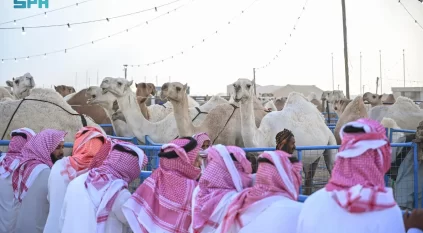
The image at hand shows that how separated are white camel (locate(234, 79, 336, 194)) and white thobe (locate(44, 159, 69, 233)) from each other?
356 cm

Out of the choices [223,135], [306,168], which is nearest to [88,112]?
[223,135]

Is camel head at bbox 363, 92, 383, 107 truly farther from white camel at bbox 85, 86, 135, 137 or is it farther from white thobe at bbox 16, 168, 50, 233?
white thobe at bbox 16, 168, 50, 233

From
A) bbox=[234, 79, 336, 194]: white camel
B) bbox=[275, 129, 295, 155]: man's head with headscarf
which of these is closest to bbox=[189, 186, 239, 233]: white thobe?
bbox=[275, 129, 295, 155]: man's head with headscarf

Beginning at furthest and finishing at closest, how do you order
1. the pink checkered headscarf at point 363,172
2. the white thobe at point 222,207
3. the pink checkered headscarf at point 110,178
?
the pink checkered headscarf at point 110,178 < the white thobe at point 222,207 < the pink checkered headscarf at point 363,172

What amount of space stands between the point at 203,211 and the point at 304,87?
144ft

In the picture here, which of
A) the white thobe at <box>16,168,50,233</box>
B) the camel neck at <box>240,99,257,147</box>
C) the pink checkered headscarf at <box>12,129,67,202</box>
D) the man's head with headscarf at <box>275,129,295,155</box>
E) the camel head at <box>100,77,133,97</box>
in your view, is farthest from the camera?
the camel head at <box>100,77,133,97</box>

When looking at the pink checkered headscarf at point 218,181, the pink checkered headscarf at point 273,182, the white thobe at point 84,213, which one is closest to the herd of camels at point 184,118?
the white thobe at point 84,213

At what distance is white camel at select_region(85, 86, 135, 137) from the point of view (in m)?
8.97

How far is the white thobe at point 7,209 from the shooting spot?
459 cm

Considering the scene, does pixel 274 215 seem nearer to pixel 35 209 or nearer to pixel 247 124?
pixel 35 209

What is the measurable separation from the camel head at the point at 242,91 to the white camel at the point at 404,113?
17.2ft

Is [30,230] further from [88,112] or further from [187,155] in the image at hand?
[88,112]

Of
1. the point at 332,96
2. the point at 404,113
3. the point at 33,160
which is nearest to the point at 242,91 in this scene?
the point at 33,160

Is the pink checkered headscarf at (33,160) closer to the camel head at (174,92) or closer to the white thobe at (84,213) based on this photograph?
the white thobe at (84,213)
